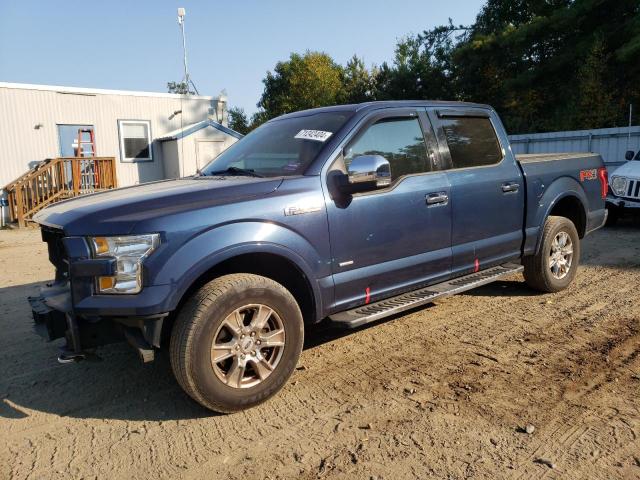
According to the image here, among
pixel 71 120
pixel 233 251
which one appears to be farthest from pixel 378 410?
pixel 71 120

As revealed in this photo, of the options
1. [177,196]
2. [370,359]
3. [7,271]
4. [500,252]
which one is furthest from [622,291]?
[7,271]

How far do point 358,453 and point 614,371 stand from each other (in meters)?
2.06

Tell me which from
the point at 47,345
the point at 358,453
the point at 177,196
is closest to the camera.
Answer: the point at 358,453

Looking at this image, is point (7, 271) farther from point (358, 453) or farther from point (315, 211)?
point (358, 453)

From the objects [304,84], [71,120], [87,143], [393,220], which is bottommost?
[393,220]

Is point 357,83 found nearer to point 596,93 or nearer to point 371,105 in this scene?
point 596,93

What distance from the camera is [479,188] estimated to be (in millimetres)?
4547

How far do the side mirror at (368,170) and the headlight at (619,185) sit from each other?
27.1ft

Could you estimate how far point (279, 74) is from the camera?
45.5 meters

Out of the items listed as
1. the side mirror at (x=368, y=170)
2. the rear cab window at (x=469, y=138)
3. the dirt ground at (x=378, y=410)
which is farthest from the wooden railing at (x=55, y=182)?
the side mirror at (x=368, y=170)

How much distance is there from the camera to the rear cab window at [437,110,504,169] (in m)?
4.57

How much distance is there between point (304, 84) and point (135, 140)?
1131 inches

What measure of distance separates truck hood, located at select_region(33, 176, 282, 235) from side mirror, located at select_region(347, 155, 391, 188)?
20.2 inches

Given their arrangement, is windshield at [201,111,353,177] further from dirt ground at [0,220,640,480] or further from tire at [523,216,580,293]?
tire at [523,216,580,293]
